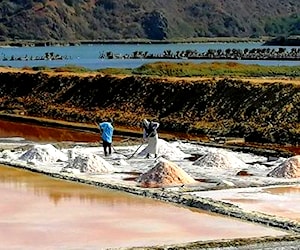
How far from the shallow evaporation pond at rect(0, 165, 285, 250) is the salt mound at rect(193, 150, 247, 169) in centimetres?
337

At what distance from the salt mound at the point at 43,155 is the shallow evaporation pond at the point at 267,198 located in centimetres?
509

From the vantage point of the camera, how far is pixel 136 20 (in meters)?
179

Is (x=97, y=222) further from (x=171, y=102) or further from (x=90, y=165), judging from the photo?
(x=171, y=102)

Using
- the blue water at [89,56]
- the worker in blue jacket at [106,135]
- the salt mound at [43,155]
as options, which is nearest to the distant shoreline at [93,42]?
the blue water at [89,56]

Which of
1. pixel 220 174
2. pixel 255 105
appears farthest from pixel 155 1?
pixel 220 174

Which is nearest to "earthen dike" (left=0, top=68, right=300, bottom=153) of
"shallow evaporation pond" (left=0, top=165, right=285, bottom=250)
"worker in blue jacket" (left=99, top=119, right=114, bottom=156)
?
"worker in blue jacket" (left=99, top=119, right=114, bottom=156)

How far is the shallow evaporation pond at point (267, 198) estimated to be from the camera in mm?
13441

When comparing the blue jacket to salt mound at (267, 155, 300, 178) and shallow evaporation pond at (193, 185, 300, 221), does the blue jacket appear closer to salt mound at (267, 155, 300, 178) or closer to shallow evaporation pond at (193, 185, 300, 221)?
salt mound at (267, 155, 300, 178)

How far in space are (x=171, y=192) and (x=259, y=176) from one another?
2803mm

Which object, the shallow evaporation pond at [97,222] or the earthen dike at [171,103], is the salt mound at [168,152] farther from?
the shallow evaporation pond at [97,222]

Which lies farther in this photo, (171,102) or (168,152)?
(171,102)

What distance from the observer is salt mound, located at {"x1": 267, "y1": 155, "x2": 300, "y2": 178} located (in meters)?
16.8

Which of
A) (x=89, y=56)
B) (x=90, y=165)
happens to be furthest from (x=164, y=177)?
(x=89, y=56)

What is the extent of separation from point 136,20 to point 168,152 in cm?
15984
